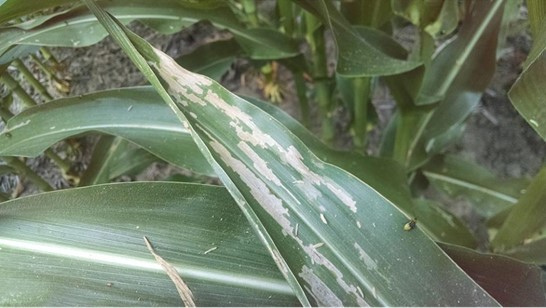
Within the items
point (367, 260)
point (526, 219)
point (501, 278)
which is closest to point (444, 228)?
point (526, 219)

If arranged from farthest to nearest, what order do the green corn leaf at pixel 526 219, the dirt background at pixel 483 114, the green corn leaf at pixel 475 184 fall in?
1. the dirt background at pixel 483 114
2. the green corn leaf at pixel 475 184
3. the green corn leaf at pixel 526 219

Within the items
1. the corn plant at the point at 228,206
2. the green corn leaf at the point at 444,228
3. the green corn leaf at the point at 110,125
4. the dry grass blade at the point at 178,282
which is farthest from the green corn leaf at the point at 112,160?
the green corn leaf at the point at 444,228

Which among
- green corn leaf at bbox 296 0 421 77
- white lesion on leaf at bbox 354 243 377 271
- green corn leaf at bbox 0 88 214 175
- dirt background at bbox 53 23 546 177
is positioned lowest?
dirt background at bbox 53 23 546 177

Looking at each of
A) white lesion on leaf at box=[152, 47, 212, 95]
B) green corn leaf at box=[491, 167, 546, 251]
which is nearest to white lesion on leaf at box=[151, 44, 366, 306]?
white lesion on leaf at box=[152, 47, 212, 95]

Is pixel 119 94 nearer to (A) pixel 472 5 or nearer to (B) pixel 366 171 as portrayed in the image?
(B) pixel 366 171

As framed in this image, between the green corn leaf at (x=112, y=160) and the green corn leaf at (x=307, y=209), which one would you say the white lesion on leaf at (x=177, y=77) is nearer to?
the green corn leaf at (x=307, y=209)

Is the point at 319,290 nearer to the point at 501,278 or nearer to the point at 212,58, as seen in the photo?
the point at 501,278

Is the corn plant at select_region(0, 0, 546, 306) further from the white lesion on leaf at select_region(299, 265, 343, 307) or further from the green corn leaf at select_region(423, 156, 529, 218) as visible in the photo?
the green corn leaf at select_region(423, 156, 529, 218)
